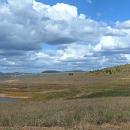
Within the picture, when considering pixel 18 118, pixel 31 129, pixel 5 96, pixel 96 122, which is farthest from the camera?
pixel 5 96

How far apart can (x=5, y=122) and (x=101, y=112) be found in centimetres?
601

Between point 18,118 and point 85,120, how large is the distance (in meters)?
4.19

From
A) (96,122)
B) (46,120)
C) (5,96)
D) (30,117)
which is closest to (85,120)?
(96,122)

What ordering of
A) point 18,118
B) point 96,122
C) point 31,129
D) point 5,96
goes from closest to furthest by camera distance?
point 31,129, point 96,122, point 18,118, point 5,96

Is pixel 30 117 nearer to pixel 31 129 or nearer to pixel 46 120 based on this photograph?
pixel 46 120

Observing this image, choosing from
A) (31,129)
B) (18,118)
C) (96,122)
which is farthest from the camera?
(18,118)

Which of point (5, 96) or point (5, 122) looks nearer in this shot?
point (5, 122)

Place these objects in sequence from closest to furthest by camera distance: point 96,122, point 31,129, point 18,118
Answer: point 31,129
point 96,122
point 18,118

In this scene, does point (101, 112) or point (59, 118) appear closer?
point (59, 118)

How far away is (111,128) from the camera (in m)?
19.5

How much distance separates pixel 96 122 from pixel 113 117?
65.6 inches

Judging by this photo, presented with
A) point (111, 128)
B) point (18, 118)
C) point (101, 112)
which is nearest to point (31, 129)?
point (111, 128)

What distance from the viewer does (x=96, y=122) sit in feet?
73.7

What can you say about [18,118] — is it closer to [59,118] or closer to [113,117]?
[59,118]
